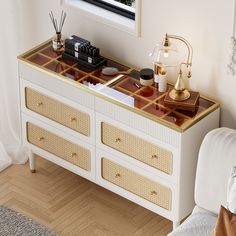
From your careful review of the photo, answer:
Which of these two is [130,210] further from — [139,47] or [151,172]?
[139,47]

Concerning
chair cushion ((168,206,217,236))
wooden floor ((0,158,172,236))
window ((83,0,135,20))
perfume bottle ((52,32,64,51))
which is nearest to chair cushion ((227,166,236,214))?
chair cushion ((168,206,217,236))

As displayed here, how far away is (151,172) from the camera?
4.46 metres

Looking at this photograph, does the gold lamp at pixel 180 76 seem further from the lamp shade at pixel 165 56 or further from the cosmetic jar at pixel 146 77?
the cosmetic jar at pixel 146 77

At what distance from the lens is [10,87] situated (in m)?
5.26

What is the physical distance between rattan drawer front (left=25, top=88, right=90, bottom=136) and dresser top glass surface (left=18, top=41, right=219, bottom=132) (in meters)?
0.18

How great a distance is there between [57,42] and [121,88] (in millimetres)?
567

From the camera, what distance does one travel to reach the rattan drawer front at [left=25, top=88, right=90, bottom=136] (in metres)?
4.68

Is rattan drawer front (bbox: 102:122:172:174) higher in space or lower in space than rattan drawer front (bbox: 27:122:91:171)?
higher

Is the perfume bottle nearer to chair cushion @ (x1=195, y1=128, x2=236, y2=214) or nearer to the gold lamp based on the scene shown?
the gold lamp

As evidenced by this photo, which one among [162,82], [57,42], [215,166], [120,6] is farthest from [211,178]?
[57,42]

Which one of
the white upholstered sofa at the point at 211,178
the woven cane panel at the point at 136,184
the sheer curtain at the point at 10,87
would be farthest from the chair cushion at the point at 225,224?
the sheer curtain at the point at 10,87

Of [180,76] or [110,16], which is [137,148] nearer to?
[180,76]

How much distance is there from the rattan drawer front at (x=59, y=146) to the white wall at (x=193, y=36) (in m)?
0.58

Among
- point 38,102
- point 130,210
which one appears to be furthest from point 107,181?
point 38,102
